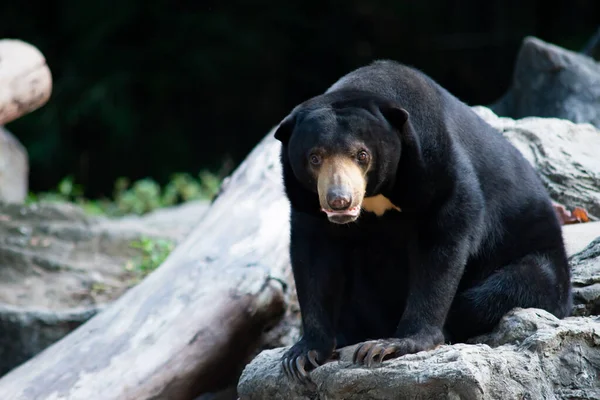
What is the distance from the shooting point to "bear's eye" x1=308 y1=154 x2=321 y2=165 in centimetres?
321

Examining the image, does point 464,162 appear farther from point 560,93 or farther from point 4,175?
point 4,175

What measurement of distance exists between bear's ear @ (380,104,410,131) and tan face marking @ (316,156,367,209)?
0.72 ft

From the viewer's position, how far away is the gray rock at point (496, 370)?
9.26ft

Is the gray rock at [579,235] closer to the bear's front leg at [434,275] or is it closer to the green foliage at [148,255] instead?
the bear's front leg at [434,275]

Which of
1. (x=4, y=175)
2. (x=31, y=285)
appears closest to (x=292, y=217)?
(x=31, y=285)

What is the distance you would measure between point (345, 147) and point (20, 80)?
3.38 meters

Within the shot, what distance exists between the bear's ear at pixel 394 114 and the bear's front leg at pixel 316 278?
1.65ft

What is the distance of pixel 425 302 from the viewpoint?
3.33m

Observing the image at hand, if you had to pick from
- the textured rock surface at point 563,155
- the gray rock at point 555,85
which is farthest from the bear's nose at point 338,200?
the gray rock at point 555,85

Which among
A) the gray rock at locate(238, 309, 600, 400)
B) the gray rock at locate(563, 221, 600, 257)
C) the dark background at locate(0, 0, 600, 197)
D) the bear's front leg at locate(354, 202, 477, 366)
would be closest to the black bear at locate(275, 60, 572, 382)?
the bear's front leg at locate(354, 202, 477, 366)

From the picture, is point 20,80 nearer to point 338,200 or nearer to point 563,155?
point 563,155

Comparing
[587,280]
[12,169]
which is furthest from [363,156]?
[12,169]

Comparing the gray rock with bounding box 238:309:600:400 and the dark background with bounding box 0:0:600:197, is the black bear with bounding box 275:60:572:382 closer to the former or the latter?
the gray rock with bounding box 238:309:600:400

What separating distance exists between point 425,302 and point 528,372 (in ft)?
1.67
